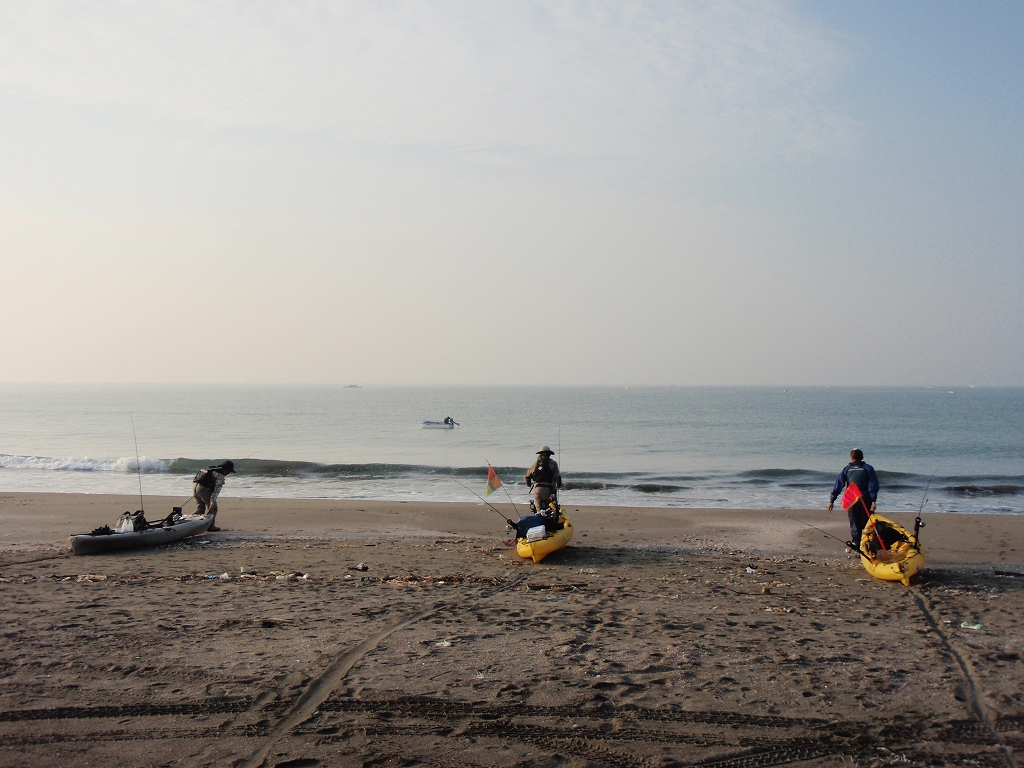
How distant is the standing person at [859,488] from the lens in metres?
11.2

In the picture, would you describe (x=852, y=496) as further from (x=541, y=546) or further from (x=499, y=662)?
(x=499, y=662)

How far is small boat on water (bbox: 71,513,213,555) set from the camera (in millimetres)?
11555

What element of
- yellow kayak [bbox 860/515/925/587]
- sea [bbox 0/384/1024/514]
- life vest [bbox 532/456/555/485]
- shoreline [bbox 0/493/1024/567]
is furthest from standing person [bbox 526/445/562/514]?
sea [bbox 0/384/1024/514]

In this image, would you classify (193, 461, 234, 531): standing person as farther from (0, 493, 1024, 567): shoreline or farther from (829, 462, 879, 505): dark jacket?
(829, 462, 879, 505): dark jacket

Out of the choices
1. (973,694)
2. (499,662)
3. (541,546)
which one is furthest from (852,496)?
(499,662)

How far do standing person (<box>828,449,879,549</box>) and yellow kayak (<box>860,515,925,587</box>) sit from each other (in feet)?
1.02

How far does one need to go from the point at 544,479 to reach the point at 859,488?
4.93m

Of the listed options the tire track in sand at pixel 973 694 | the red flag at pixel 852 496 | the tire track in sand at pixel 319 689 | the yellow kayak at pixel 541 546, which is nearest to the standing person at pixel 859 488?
the red flag at pixel 852 496

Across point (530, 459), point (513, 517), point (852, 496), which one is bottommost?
point (530, 459)

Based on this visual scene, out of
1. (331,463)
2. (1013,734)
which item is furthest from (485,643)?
(331,463)

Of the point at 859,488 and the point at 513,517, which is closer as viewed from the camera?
the point at 859,488

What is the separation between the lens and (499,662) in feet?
19.9

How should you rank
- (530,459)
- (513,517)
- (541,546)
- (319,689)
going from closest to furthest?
(319,689), (541,546), (513,517), (530,459)

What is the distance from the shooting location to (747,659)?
619 centimetres
